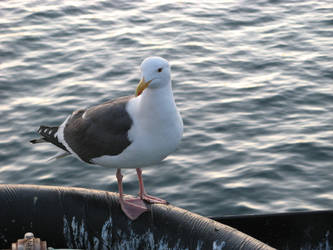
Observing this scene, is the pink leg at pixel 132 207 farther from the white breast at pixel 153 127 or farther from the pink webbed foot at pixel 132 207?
the white breast at pixel 153 127

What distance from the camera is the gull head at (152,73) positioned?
621 centimetres

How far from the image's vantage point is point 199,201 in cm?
948

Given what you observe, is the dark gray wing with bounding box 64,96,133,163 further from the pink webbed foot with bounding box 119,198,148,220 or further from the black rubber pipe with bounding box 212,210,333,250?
the black rubber pipe with bounding box 212,210,333,250

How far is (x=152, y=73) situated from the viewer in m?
6.22

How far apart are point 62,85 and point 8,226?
234 inches

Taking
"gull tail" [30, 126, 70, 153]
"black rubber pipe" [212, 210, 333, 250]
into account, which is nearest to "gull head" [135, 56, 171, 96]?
"gull tail" [30, 126, 70, 153]

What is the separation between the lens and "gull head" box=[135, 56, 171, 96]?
6.21m

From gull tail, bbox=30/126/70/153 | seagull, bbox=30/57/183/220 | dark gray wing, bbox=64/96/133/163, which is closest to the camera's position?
seagull, bbox=30/57/183/220

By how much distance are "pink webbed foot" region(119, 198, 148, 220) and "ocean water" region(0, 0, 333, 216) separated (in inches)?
92.8

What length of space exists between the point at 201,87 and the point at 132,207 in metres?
5.92

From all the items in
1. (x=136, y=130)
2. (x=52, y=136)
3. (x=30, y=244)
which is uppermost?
(x=136, y=130)

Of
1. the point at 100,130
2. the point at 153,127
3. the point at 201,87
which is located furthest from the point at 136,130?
the point at 201,87

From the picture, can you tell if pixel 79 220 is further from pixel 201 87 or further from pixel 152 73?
pixel 201 87

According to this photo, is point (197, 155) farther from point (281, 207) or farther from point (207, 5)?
point (207, 5)
